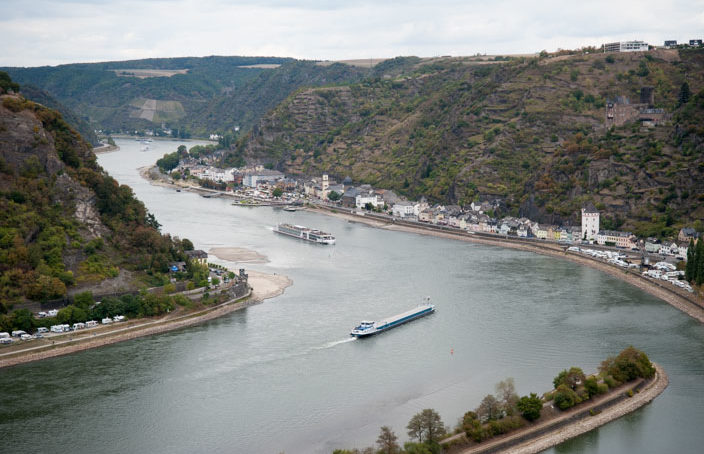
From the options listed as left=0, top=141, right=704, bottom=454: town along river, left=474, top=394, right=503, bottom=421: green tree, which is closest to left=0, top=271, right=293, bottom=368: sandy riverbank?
left=0, top=141, right=704, bottom=454: town along river

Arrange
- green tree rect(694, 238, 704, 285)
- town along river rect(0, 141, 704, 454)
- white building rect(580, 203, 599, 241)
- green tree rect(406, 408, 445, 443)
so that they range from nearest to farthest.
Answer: green tree rect(406, 408, 445, 443) < town along river rect(0, 141, 704, 454) < green tree rect(694, 238, 704, 285) < white building rect(580, 203, 599, 241)

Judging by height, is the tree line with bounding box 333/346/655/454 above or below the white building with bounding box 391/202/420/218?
below

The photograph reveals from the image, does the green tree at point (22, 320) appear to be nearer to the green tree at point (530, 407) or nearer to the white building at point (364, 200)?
the green tree at point (530, 407)

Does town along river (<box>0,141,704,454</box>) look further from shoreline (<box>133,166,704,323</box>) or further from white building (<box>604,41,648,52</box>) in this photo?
white building (<box>604,41,648,52</box>)

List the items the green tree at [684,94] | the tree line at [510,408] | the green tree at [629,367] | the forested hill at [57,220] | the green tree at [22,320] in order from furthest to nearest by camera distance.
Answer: the green tree at [684,94] → the forested hill at [57,220] → the green tree at [22,320] → the green tree at [629,367] → the tree line at [510,408]

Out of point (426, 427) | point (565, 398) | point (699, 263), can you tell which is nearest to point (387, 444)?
point (426, 427)

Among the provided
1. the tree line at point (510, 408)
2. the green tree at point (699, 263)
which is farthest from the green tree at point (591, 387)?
the green tree at point (699, 263)
